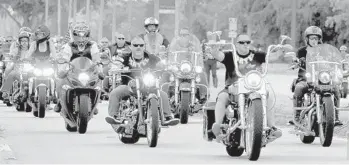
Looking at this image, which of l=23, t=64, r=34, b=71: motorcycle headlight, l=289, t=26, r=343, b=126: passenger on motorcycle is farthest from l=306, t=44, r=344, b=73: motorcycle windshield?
l=23, t=64, r=34, b=71: motorcycle headlight

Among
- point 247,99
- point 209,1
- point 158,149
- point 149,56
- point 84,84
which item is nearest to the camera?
point 247,99

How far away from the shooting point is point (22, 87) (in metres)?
28.1

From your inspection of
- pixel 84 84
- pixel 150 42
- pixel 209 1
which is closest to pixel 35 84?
pixel 150 42

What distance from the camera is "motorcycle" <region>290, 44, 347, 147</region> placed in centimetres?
1808

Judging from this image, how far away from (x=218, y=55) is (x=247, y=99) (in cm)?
74

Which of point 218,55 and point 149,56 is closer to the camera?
point 218,55

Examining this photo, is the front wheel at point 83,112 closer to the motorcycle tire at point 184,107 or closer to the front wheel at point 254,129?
the motorcycle tire at point 184,107

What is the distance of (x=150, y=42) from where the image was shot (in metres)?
26.4

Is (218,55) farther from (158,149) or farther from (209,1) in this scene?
(209,1)

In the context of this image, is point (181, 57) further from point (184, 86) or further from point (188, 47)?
point (184, 86)

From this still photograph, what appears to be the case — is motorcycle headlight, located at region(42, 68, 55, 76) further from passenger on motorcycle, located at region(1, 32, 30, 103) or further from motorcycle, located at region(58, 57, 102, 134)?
motorcycle, located at region(58, 57, 102, 134)

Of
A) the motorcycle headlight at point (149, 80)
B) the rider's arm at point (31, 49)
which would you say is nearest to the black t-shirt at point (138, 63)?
the motorcycle headlight at point (149, 80)

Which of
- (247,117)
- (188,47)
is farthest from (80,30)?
(247,117)

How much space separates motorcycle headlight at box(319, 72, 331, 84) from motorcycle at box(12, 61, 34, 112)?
33.7ft
